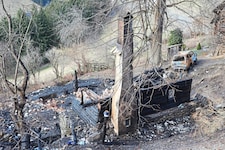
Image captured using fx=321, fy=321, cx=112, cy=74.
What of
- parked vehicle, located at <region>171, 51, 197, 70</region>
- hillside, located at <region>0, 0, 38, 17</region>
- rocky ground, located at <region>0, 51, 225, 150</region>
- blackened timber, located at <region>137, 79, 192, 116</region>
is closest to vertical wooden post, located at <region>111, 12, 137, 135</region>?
rocky ground, located at <region>0, 51, 225, 150</region>

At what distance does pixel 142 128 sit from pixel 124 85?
1649 millimetres

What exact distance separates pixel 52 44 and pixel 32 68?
4.45 m

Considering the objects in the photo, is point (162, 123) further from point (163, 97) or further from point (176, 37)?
point (176, 37)

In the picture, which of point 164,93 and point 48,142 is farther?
point 164,93

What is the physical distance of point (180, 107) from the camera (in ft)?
35.0

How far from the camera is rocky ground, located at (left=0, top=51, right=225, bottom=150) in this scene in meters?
8.61

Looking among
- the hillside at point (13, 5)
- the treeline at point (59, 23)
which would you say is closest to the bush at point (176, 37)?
the treeline at point (59, 23)

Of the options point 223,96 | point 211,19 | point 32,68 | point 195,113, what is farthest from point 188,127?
point 32,68

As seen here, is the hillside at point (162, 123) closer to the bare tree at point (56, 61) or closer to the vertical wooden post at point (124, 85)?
the vertical wooden post at point (124, 85)

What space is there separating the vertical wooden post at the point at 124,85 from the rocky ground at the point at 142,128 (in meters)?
0.37

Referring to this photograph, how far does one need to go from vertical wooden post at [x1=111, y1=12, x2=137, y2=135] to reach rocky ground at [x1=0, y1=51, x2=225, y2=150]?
1.22 feet

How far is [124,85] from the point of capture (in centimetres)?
902

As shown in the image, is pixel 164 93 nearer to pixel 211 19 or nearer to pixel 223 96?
pixel 223 96

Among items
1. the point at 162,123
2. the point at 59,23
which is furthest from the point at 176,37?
the point at 162,123
